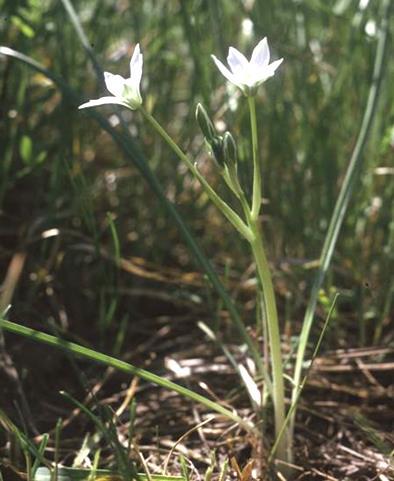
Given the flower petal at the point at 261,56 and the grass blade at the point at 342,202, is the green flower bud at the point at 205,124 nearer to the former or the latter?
the flower petal at the point at 261,56

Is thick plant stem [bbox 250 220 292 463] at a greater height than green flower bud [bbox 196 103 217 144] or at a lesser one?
lesser

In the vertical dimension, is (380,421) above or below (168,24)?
below

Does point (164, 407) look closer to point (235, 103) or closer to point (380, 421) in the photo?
point (380, 421)

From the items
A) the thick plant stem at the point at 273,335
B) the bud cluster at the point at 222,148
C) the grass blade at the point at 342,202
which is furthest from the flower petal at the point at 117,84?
the grass blade at the point at 342,202

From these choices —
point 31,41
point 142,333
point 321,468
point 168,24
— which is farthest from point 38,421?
point 168,24

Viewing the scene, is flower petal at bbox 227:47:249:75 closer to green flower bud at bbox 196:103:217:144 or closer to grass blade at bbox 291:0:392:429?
green flower bud at bbox 196:103:217:144

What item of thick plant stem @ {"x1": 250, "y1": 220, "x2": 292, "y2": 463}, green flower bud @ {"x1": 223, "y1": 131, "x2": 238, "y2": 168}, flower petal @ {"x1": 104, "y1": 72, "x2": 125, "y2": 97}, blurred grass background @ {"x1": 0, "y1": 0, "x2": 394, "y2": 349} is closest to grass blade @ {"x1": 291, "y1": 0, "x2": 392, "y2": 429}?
thick plant stem @ {"x1": 250, "y1": 220, "x2": 292, "y2": 463}
